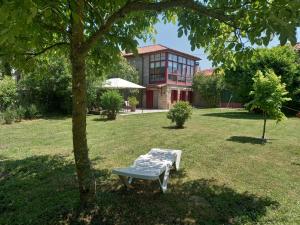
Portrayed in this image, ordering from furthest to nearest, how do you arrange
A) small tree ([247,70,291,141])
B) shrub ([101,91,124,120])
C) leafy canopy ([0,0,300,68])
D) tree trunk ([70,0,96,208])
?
shrub ([101,91,124,120]) < small tree ([247,70,291,141]) < tree trunk ([70,0,96,208]) < leafy canopy ([0,0,300,68])

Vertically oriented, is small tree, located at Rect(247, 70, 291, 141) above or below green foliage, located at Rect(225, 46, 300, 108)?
below

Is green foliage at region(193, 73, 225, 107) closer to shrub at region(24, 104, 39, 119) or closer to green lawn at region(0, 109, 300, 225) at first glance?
shrub at region(24, 104, 39, 119)

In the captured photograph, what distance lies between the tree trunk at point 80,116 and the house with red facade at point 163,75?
1032 inches

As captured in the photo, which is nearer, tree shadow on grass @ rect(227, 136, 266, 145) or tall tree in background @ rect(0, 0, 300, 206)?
tall tree in background @ rect(0, 0, 300, 206)

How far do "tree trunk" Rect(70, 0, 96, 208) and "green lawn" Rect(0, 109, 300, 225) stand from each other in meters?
0.35

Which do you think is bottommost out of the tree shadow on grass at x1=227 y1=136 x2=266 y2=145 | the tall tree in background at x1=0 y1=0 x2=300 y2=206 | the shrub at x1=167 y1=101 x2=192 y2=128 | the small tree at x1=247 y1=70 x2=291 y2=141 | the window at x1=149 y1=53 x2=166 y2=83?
the tree shadow on grass at x1=227 y1=136 x2=266 y2=145

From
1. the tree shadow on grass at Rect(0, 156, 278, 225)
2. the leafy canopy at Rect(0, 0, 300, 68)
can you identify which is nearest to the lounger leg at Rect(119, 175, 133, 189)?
the tree shadow on grass at Rect(0, 156, 278, 225)

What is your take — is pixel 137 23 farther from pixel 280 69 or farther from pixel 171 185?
pixel 280 69

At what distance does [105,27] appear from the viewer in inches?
134

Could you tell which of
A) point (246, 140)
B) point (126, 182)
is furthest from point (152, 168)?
point (246, 140)

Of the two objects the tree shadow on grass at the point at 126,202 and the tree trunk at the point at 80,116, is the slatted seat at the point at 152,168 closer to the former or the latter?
the tree shadow on grass at the point at 126,202

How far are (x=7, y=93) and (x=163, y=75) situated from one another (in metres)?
18.1

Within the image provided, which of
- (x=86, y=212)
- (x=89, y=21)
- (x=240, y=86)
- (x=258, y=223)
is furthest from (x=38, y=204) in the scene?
(x=240, y=86)

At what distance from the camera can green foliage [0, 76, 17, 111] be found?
15.8 meters
